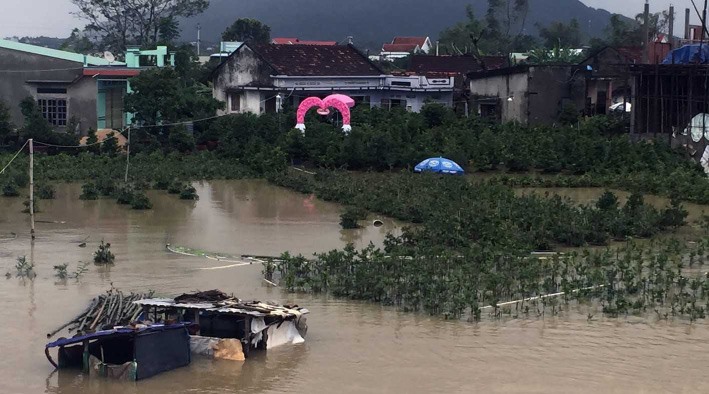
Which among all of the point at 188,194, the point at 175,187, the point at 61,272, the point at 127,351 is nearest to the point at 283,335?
the point at 127,351

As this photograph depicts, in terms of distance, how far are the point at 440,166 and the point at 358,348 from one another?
1406 centimetres

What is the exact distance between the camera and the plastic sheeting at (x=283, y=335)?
13273mm

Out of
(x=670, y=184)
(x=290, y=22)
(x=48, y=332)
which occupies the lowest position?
(x=48, y=332)

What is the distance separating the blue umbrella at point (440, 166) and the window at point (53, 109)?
485 inches

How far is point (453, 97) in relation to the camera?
131 ft

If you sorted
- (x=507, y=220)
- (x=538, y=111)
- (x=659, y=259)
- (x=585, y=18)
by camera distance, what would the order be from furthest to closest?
(x=585, y=18) → (x=538, y=111) → (x=507, y=220) → (x=659, y=259)

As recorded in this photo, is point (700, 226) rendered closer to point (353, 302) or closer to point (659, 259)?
point (659, 259)

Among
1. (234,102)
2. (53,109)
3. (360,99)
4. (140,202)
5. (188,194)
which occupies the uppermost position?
(360,99)

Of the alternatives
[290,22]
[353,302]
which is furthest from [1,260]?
[290,22]

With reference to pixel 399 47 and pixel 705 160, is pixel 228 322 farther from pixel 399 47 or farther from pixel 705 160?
pixel 399 47

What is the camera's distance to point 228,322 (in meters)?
13.1

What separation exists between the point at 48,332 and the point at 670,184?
15.6 metres

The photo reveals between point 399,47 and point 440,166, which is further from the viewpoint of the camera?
point 399,47

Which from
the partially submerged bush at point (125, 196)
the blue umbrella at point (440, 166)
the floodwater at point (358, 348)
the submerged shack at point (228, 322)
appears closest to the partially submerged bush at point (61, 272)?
the floodwater at point (358, 348)
